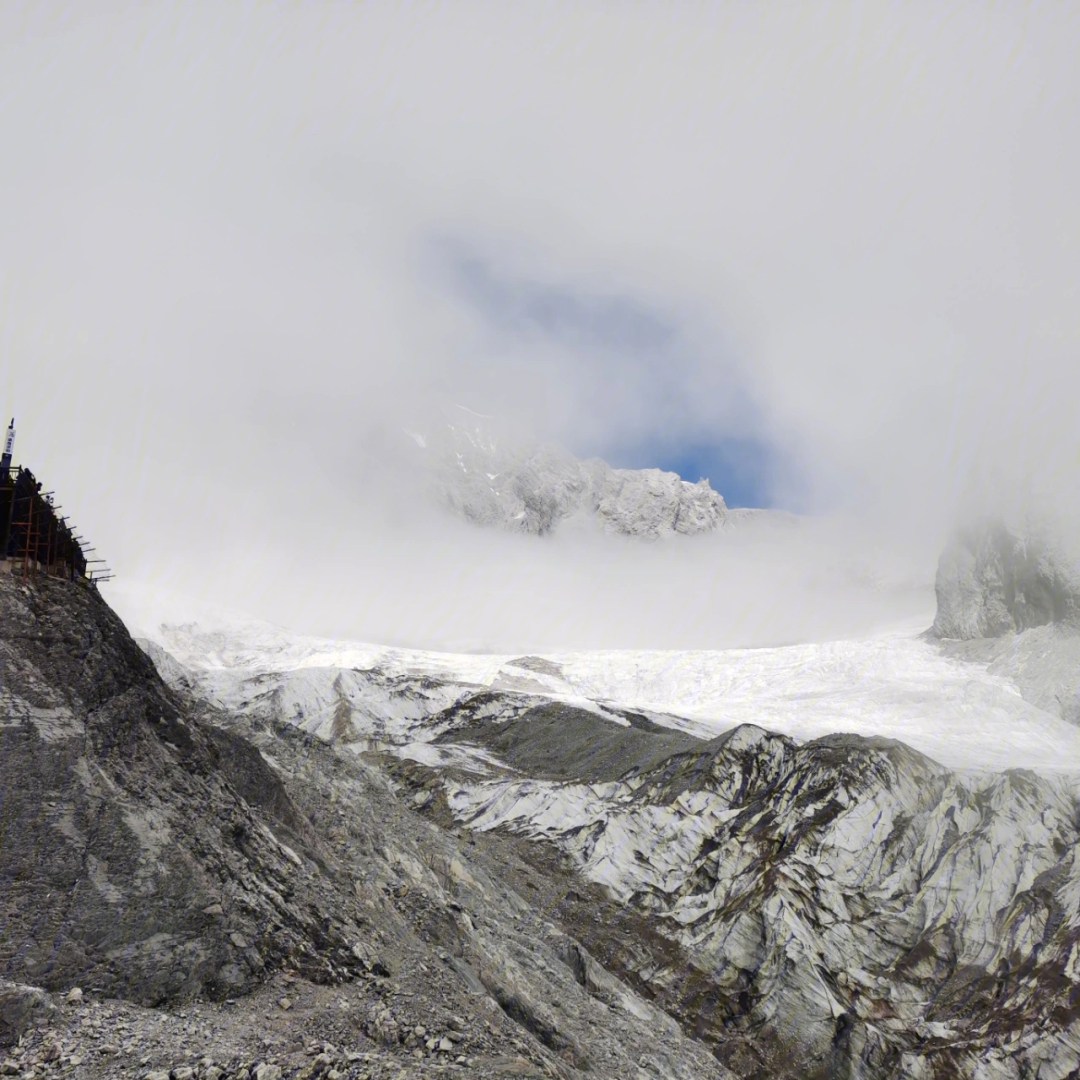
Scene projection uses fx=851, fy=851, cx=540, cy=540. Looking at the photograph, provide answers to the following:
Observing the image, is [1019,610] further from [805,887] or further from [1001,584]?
[805,887]

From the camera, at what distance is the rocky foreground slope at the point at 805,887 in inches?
1726

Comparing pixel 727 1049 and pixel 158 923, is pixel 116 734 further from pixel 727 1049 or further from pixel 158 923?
pixel 727 1049

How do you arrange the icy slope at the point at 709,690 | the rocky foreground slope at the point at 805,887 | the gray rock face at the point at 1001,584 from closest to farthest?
the rocky foreground slope at the point at 805,887, the icy slope at the point at 709,690, the gray rock face at the point at 1001,584

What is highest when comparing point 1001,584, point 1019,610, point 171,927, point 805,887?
point 1001,584

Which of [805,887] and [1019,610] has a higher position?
[1019,610]

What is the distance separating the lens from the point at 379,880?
28891 millimetres

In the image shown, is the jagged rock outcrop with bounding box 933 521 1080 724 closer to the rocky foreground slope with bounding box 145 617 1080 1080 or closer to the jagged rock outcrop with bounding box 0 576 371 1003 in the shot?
the rocky foreground slope with bounding box 145 617 1080 1080

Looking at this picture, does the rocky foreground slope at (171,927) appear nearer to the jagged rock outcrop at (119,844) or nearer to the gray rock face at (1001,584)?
the jagged rock outcrop at (119,844)

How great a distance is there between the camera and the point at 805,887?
52.9m

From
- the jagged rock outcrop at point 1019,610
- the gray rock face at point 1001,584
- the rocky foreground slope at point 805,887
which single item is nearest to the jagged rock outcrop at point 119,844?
the rocky foreground slope at point 805,887

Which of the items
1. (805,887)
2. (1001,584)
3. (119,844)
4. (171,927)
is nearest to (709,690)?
(1001,584)

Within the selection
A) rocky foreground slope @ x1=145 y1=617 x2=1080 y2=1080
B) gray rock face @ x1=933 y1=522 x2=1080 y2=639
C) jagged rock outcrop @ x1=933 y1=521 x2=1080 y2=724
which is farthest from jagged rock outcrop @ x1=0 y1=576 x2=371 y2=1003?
gray rock face @ x1=933 y1=522 x2=1080 y2=639

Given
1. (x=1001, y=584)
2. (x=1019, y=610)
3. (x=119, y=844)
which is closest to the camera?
(x=119, y=844)

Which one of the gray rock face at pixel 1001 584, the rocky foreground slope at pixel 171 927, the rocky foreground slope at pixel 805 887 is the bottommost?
the rocky foreground slope at pixel 805 887
